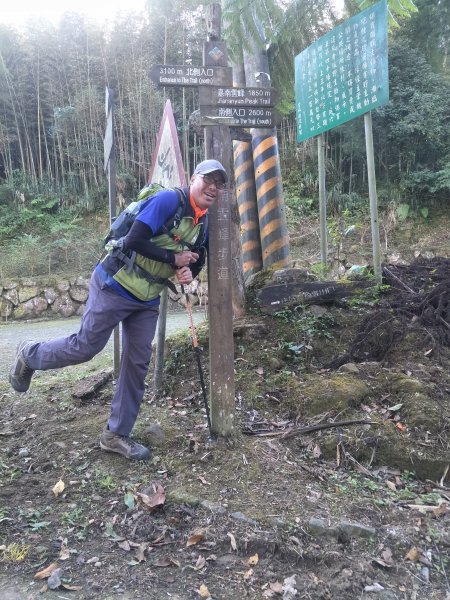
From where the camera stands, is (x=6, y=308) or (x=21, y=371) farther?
(x=6, y=308)

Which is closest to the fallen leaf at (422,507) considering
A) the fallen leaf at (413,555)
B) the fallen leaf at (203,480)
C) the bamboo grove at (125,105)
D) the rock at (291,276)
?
the fallen leaf at (413,555)

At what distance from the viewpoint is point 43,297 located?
1309cm

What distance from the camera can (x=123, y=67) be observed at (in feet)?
64.4

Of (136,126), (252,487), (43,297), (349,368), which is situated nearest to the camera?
(252,487)

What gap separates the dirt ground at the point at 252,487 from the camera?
2207mm

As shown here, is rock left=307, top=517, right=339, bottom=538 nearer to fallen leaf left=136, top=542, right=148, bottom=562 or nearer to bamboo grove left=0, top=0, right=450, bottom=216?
fallen leaf left=136, top=542, right=148, bottom=562

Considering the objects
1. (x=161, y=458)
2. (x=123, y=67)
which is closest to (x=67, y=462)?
(x=161, y=458)

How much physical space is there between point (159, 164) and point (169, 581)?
295 cm

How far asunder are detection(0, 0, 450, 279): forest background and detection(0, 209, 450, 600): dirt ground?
Answer: 1355cm

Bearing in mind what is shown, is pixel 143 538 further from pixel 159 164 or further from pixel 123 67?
pixel 123 67

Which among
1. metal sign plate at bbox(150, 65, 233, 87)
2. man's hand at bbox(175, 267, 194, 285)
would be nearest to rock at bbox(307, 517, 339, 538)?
man's hand at bbox(175, 267, 194, 285)

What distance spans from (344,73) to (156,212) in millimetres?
3950

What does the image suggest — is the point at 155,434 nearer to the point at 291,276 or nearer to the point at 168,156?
the point at 168,156

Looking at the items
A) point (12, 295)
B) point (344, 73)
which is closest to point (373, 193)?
point (344, 73)
